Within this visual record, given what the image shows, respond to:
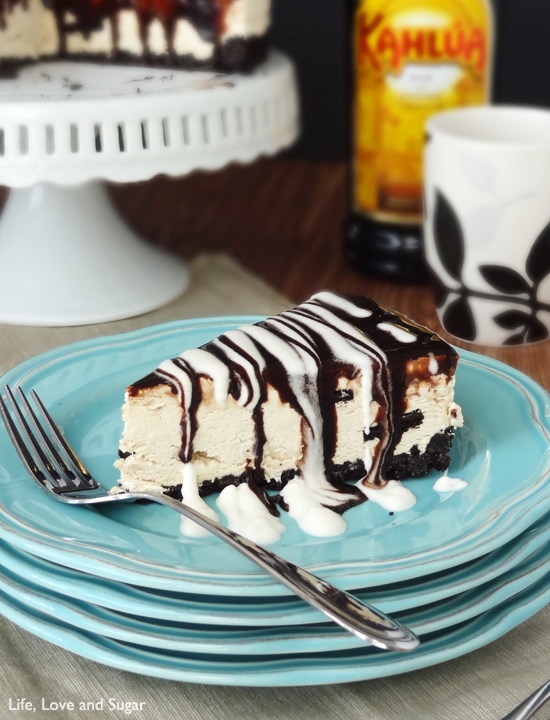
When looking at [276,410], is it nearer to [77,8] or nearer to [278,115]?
[278,115]

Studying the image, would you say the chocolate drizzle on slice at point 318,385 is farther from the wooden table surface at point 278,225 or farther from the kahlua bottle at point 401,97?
the kahlua bottle at point 401,97

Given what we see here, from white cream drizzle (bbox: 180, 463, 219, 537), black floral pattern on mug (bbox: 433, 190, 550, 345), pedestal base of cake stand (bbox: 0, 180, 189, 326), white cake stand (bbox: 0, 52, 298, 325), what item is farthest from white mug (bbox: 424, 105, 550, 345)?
white cream drizzle (bbox: 180, 463, 219, 537)

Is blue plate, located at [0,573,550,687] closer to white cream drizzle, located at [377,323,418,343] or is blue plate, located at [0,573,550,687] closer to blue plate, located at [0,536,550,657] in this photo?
blue plate, located at [0,536,550,657]

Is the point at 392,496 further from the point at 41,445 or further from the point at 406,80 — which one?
the point at 406,80

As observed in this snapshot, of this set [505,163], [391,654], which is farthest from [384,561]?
[505,163]

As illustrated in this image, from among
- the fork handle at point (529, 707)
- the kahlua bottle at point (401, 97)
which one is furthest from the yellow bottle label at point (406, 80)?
the fork handle at point (529, 707)
